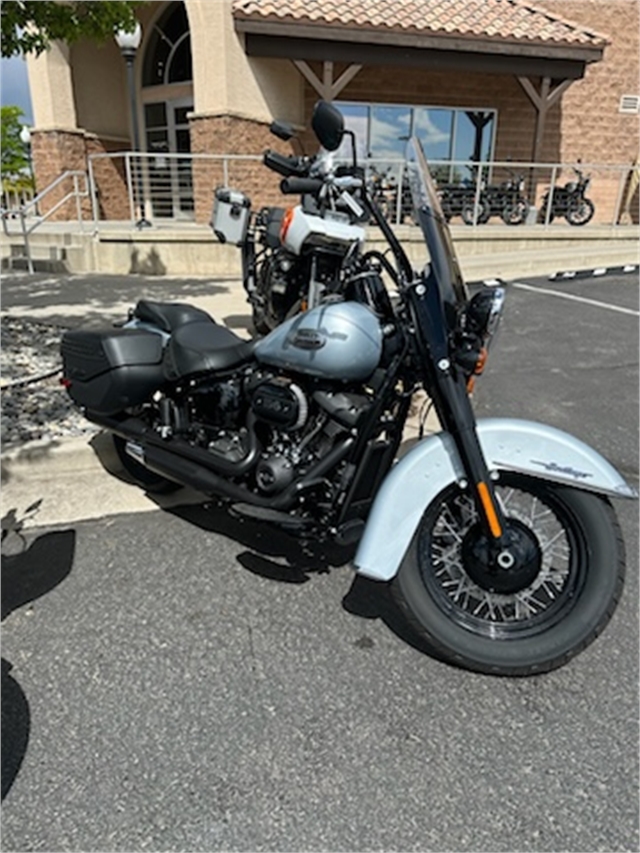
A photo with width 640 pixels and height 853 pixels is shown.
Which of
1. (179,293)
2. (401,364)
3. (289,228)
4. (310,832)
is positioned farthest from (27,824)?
(179,293)

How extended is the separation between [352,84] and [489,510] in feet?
45.1

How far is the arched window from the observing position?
14.0m

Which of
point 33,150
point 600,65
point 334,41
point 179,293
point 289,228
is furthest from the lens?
point 600,65

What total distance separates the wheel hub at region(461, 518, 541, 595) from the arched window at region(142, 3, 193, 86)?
1457 centimetres

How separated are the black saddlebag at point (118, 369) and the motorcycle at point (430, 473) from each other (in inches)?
22.5

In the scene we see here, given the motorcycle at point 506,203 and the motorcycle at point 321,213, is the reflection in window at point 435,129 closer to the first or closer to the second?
the motorcycle at point 506,203

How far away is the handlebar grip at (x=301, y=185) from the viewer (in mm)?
2281

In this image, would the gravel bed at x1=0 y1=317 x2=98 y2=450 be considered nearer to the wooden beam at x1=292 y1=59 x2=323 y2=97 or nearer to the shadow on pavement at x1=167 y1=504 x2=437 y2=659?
the shadow on pavement at x1=167 y1=504 x2=437 y2=659

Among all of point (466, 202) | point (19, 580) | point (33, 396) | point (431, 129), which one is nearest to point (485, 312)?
point (19, 580)

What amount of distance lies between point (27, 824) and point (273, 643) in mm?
909

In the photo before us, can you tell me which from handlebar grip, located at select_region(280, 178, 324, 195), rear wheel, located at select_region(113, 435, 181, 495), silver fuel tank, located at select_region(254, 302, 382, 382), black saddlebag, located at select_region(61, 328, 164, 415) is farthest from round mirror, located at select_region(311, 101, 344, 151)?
rear wheel, located at select_region(113, 435, 181, 495)

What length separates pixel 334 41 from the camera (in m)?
11.7

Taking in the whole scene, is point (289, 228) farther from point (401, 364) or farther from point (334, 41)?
point (334, 41)

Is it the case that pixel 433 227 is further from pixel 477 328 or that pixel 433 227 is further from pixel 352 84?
pixel 352 84
